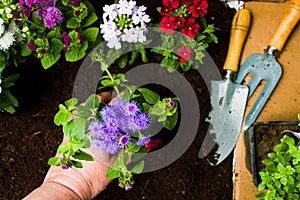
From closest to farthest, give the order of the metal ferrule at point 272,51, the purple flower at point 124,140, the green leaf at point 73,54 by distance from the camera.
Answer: the purple flower at point 124,140 < the green leaf at point 73,54 < the metal ferrule at point 272,51

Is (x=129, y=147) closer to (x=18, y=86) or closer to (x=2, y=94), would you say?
(x=2, y=94)

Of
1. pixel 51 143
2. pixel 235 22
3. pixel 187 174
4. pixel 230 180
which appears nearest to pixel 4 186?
pixel 51 143

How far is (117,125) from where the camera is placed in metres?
0.90

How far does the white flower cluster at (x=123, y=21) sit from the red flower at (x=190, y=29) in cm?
10

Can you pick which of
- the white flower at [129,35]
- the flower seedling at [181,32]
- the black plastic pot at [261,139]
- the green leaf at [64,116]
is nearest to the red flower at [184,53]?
the flower seedling at [181,32]

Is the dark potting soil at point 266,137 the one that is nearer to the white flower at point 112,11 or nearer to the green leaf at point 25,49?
the white flower at point 112,11

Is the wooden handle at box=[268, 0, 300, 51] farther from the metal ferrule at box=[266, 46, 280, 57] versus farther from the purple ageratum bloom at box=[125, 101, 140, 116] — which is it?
the purple ageratum bloom at box=[125, 101, 140, 116]

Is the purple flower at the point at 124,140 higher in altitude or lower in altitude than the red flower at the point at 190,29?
lower

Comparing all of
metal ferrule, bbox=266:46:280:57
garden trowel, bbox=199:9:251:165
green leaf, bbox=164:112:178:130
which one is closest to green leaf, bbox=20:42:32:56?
green leaf, bbox=164:112:178:130

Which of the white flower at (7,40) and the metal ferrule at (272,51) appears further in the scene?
the metal ferrule at (272,51)

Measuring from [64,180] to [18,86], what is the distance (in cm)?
39

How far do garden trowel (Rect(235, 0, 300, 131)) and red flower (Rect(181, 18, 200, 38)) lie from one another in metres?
0.20

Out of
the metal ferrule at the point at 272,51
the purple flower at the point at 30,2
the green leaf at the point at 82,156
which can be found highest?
the purple flower at the point at 30,2

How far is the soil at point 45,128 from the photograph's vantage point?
1313mm
